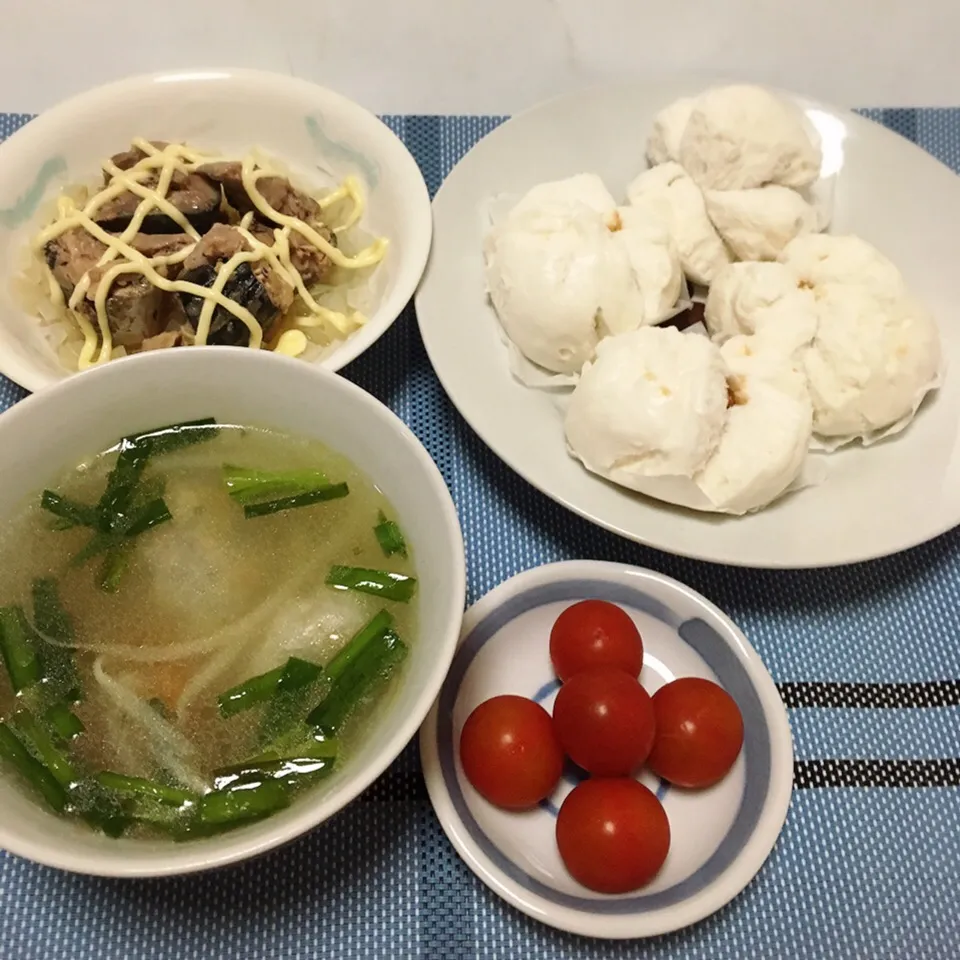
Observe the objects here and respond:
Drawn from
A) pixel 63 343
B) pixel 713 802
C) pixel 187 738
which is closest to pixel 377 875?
pixel 187 738

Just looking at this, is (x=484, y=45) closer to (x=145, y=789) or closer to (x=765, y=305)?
(x=765, y=305)

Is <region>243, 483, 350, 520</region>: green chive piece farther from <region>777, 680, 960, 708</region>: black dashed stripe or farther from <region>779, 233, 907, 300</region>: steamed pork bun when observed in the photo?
<region>779, 233, 907, 300</region>: steamed pork bun

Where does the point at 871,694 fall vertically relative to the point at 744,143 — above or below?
below

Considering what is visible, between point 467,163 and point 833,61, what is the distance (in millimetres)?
817

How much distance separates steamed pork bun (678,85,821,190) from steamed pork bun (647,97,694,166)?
12mm

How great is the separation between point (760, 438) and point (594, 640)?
0.34 meters

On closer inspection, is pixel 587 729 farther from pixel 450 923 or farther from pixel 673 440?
pixel 673 440

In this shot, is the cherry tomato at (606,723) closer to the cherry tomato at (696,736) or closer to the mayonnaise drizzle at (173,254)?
the cherry tomato at (696,736)

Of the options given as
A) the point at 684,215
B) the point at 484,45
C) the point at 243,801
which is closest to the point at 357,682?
the point at 243,801

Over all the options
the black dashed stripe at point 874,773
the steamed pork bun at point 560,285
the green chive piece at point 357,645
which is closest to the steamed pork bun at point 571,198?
the steamed pork bun at point 560,285

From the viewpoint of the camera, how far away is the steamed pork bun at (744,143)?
1.33 metres

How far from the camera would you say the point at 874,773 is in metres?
1.06

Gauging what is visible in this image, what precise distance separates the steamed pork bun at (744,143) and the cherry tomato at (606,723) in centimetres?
80

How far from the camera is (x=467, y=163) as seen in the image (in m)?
1.35
